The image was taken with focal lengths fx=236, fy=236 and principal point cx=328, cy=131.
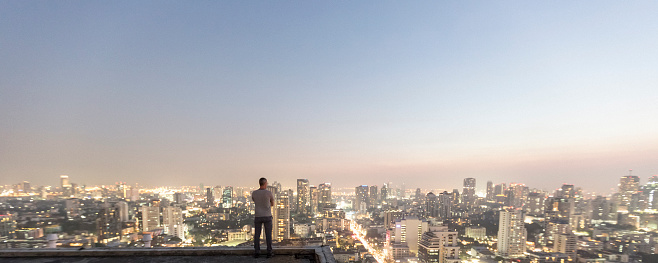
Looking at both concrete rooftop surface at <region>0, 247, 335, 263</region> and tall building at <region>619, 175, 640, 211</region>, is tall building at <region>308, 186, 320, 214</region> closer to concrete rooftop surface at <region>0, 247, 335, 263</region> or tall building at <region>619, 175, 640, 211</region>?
concrete rooftop surface at <region>0, 247, 335, 263</region>

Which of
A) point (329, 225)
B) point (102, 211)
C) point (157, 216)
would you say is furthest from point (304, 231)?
point (102, 211)

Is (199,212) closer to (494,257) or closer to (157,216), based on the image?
(157,216)

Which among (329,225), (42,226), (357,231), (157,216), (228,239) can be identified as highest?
(42,226)

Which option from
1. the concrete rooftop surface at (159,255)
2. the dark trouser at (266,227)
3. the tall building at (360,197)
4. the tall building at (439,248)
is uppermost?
the dark trouser at (266,227)

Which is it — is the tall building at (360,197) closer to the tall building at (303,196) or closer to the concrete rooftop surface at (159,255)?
the tall building at (303,196)

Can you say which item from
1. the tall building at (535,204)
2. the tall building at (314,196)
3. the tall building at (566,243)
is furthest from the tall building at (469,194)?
the tall building at (314,196)

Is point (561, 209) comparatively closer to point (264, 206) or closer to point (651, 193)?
point (651, 193)

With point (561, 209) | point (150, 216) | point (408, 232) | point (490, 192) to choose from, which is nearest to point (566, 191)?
point (561, 209)
